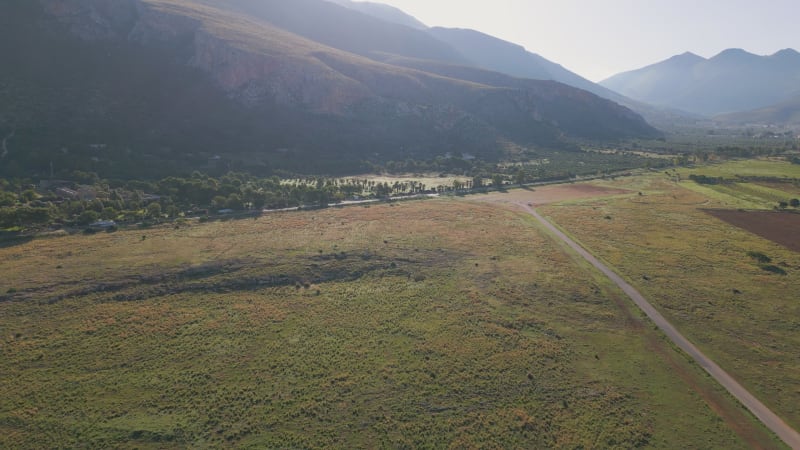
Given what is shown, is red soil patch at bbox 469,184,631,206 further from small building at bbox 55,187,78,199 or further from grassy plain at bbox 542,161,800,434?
small building at bbox 55,187,78,199

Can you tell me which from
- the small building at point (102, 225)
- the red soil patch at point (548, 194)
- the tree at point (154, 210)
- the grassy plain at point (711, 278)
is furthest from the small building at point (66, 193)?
the grassy plain at point (711, 278)

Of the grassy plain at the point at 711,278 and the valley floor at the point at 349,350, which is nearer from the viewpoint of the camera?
the valley floor at the point at 349,350

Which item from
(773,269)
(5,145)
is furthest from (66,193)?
(773,269)

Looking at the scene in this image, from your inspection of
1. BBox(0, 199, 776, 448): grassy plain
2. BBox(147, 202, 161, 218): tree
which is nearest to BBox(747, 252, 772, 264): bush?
BBox(0, 199, 776, 448): grassy plain

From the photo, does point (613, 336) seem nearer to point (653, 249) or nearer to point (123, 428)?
point (653, 249)

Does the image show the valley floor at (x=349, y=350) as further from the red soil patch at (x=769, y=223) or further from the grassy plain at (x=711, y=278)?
the red soil patch at (x=769, y=223)

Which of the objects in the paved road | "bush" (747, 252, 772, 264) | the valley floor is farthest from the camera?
"bush" (747, 252, 772, 264)
